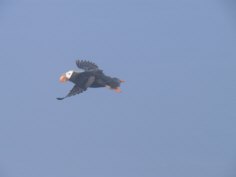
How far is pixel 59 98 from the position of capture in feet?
77.3

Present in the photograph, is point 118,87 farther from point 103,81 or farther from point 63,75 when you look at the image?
point 63,75

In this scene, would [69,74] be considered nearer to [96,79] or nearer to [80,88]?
[80,88]

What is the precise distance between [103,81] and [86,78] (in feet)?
2.31

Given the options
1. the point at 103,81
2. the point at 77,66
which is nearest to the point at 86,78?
the point at 103,81

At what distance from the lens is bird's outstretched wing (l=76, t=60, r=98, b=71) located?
25.2 metres

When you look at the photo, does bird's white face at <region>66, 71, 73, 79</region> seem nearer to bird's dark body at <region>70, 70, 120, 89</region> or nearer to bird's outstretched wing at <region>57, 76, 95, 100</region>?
bird's dark body at <region>70, 70, 120, 89</region>

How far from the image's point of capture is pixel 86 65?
84.9ft

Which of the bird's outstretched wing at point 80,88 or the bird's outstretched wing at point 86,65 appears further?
the bird's outstretched wing at point 86,65

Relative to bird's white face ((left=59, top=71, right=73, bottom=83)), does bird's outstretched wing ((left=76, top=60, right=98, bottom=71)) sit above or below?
above

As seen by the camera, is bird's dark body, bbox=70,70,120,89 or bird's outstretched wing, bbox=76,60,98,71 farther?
bird's outstretched wing, bbox=76,60,98,71

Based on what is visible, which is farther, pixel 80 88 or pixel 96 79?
pixel 80 88

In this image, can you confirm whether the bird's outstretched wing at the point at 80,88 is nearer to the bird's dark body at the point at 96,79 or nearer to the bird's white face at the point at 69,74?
the bird's dark body at the point at 96,79

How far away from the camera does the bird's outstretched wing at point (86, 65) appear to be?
82.5ft

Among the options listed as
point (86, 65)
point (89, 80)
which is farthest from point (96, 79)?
point (86, 65)
